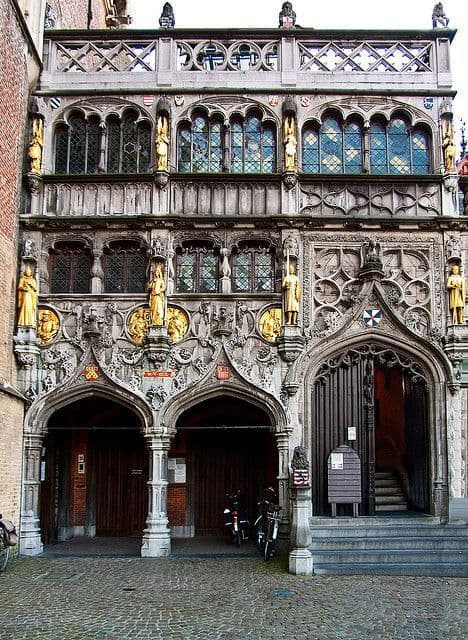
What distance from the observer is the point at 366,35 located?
734 inches

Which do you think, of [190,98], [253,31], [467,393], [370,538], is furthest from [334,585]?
[253,31]

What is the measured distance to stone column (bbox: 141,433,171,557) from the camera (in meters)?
16.4

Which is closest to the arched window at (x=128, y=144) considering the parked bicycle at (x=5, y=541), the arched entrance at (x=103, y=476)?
the arched entrance at (x=103, y=476)

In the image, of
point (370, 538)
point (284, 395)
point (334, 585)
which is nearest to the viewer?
point (334, 585)

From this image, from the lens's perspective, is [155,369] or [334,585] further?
[155,369]

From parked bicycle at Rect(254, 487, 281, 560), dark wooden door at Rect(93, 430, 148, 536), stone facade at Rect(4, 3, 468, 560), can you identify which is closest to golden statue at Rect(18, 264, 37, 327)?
stone facade at Rect(4, 3, 468, 560)

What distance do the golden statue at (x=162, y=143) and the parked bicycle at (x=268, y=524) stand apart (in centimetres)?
798

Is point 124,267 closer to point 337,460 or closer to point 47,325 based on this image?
point 47,325

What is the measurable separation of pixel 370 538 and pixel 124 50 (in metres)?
13.0

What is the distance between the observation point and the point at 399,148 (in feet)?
60.4

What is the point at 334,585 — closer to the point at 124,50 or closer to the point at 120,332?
the point at 120,332

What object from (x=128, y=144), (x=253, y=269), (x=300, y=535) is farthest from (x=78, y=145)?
(x=300, y=535)

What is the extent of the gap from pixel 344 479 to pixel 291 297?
13.9ft

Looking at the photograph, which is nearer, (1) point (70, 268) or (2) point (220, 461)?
(1) point (70, 268)
